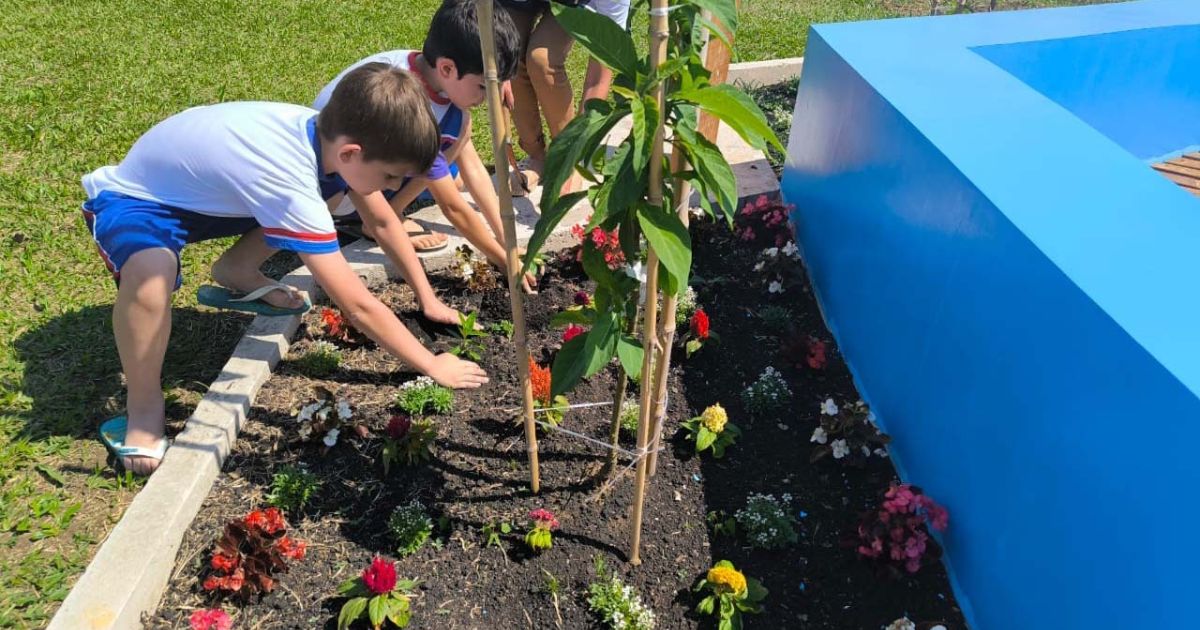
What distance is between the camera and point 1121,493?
5.47 feet

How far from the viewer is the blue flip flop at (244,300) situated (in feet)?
9.94

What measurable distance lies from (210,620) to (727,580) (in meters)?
1.40

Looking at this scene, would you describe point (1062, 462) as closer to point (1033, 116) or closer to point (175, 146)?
point (1033, 116)

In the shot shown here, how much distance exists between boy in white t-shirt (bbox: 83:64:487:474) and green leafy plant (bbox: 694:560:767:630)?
3.42 feet

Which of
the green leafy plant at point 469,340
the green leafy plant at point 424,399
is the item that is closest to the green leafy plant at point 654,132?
the green leafy plant at point 424,399

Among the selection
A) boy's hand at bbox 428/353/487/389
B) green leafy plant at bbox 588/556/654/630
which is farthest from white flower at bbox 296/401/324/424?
green leafy plant at bbox 588/556/654/630

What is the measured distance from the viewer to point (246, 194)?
95.9 inches

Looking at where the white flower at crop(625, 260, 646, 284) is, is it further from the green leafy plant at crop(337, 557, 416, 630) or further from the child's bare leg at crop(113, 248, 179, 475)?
the child's bare leg at crop(113, 248, 179, 475)

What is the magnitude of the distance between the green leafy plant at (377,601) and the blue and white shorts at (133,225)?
124 centimetres

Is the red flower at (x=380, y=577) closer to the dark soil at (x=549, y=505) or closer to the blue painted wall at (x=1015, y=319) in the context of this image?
the dark soil at (x=549, y=505)

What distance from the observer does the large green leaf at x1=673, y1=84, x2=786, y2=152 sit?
1604 millimetres

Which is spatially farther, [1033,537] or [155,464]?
[155,464]

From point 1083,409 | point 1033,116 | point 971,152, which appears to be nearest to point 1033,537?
point 1083,409

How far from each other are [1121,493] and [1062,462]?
0.60ft
